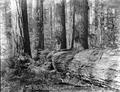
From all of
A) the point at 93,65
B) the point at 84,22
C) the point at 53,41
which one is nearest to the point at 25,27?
the point at 53,41

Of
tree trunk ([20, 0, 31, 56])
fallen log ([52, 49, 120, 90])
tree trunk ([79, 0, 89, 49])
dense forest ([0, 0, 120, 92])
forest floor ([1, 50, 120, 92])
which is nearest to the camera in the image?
fallen log ([52, 49, 120, 90])

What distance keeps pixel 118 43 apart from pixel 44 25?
2744 millimetres

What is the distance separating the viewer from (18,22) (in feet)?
18.8

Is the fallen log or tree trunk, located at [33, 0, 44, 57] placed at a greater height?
tree trunk, located at [33, 0, 44, 57]

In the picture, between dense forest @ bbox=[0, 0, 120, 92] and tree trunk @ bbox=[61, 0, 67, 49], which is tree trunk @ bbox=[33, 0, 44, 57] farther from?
tree trunk @ bbox=[61, 0, 67, 49]

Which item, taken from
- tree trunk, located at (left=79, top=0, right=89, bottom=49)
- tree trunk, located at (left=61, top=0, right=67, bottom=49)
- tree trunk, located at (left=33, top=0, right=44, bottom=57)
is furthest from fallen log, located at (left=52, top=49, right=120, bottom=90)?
tree trunk, located at (left=33, top=0, right=44, bottom=57)

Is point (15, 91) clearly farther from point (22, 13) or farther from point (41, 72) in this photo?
point (22, 13)

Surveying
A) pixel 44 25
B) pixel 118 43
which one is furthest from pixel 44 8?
pixel 118 43

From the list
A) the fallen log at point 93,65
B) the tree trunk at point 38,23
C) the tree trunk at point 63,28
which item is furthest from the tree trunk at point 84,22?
the tree trunk at point 38,23

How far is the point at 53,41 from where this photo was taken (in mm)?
5770

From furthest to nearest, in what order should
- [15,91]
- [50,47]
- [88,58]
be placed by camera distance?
[50,47] → [15,91] → [88,58]

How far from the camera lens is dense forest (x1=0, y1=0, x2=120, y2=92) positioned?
15.4 ft

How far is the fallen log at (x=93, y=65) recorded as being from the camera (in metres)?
3.66

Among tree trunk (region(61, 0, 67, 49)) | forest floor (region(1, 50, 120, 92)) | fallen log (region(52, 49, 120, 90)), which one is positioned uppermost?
tree trunk (region(61, 0, 67, 49))
